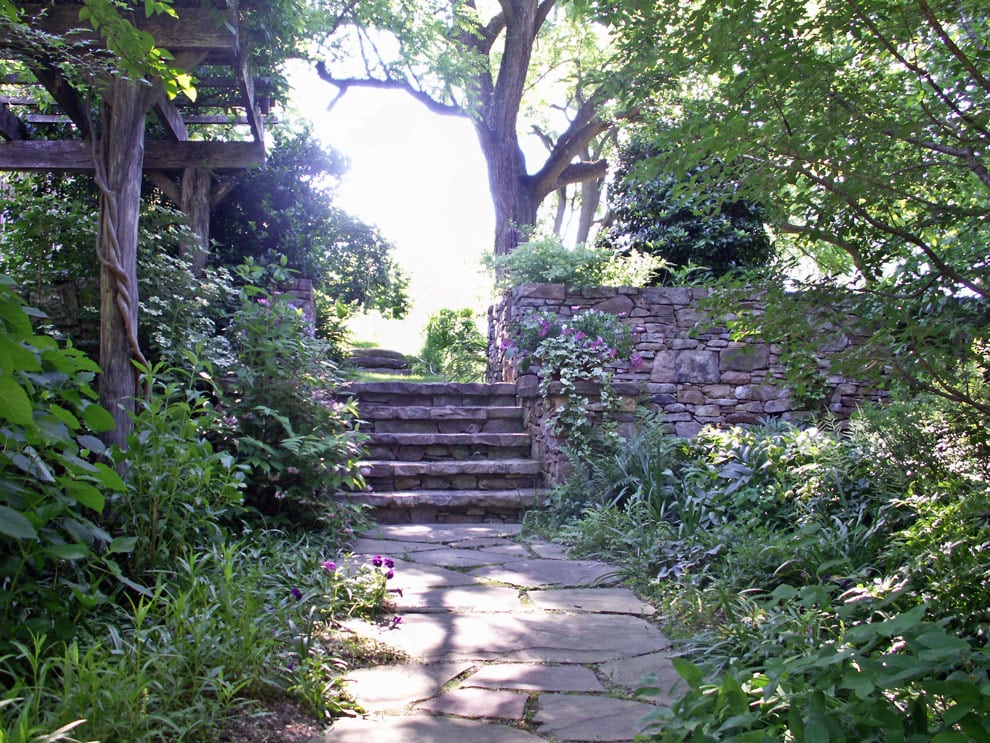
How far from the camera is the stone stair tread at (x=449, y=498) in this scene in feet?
17.4

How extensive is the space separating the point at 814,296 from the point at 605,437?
11.3 ft

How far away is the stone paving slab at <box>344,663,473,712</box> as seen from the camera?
2.24 metres

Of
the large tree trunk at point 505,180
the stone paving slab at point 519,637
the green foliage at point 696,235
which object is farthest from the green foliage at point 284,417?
the large tree trunk at point 505,180

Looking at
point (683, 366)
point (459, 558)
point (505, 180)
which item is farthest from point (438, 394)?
point (505, 180)

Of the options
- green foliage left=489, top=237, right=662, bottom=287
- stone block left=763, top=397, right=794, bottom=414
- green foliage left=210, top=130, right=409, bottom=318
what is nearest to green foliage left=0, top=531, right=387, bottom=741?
green foliage left=489, top=237, right=662, bottom=287

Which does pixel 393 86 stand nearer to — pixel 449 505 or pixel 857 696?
pixel 449 505

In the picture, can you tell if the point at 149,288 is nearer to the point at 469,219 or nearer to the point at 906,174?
the point at 906,174

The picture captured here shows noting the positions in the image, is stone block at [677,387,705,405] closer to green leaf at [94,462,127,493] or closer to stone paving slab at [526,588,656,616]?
stone paving slab at [526,588,656,616]

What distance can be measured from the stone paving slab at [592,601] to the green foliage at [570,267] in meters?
3.80

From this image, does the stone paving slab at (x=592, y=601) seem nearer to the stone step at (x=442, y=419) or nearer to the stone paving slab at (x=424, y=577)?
the stone paving slab at (x=424, y=577)

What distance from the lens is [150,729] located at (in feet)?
5.95

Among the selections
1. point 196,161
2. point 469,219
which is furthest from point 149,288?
point 469,219

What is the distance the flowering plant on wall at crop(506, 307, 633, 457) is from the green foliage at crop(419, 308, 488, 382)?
2.10m

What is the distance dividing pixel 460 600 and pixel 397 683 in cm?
94
